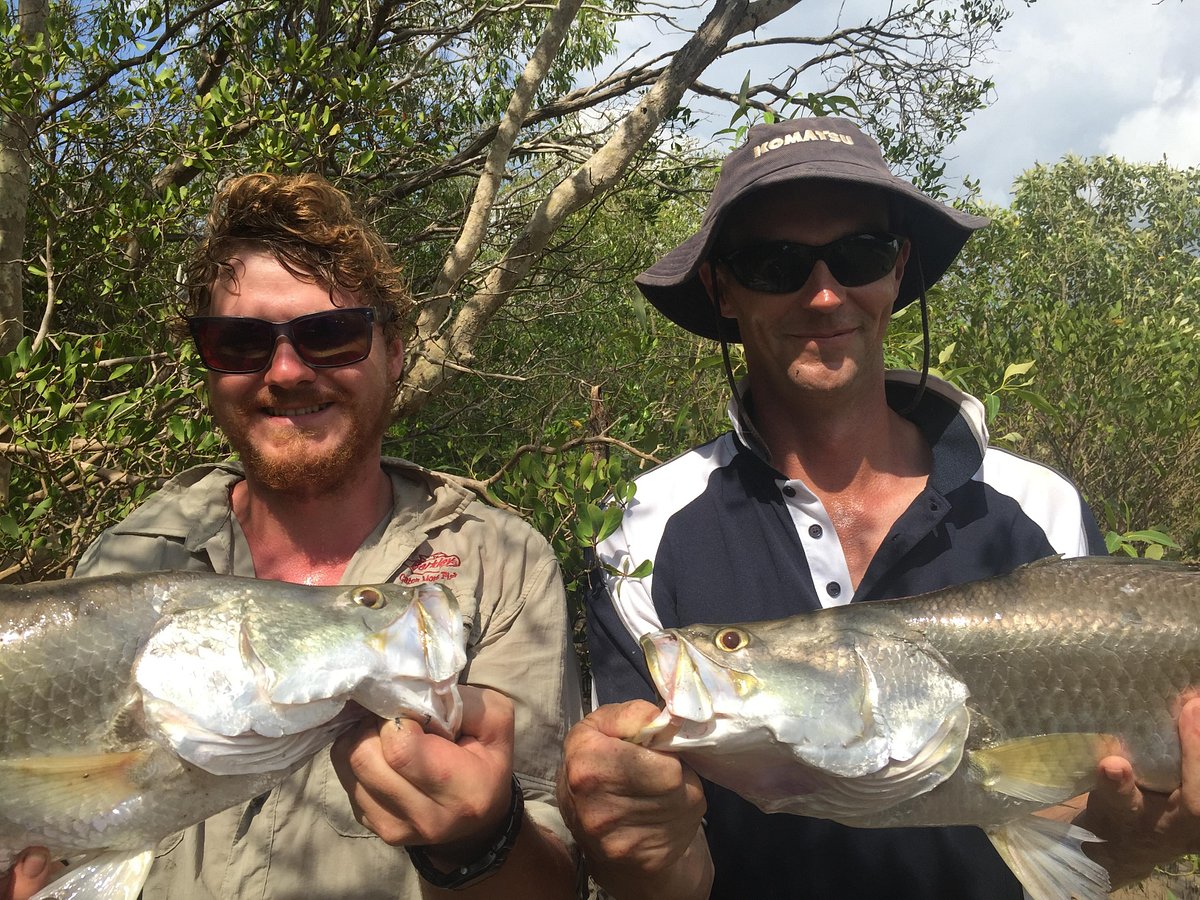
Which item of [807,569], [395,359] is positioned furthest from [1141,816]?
[395,359]

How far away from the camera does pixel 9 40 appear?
13.3ft

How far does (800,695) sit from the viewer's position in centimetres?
180

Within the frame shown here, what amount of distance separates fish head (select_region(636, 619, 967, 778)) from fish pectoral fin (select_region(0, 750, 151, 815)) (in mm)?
1065

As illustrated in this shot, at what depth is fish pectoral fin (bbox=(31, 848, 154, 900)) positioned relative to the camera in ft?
5.85

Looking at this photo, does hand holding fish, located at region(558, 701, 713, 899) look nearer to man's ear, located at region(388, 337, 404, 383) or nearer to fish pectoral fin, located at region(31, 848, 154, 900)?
fish pectoral fin, located at region(31, 848, 154, 900)

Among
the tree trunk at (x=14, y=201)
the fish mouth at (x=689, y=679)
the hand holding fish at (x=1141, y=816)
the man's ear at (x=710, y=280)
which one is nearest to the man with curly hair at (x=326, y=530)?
the fish mouth at (x=689, y=679)

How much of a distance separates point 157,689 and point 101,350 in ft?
8.90

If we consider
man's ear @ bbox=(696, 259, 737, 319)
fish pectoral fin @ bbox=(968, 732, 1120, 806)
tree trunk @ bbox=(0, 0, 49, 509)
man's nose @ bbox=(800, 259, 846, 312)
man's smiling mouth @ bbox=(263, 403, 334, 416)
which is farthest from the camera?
tree trunk @ bbox=(0, 0, 49, 509)

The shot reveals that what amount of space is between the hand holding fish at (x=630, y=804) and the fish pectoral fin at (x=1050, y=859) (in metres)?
0.70

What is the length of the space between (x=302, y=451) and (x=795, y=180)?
164cm

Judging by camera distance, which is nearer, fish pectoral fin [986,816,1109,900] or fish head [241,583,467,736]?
fish head [241,583,467,736]

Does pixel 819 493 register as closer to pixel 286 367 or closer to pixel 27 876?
pixel 286 367

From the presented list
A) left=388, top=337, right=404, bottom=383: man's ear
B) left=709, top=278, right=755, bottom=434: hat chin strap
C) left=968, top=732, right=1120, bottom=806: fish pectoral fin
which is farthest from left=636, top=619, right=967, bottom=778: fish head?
left=388, top=337, right=404, bottom=383: man's ear

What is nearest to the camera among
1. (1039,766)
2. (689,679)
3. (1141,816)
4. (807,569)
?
(689,679)
